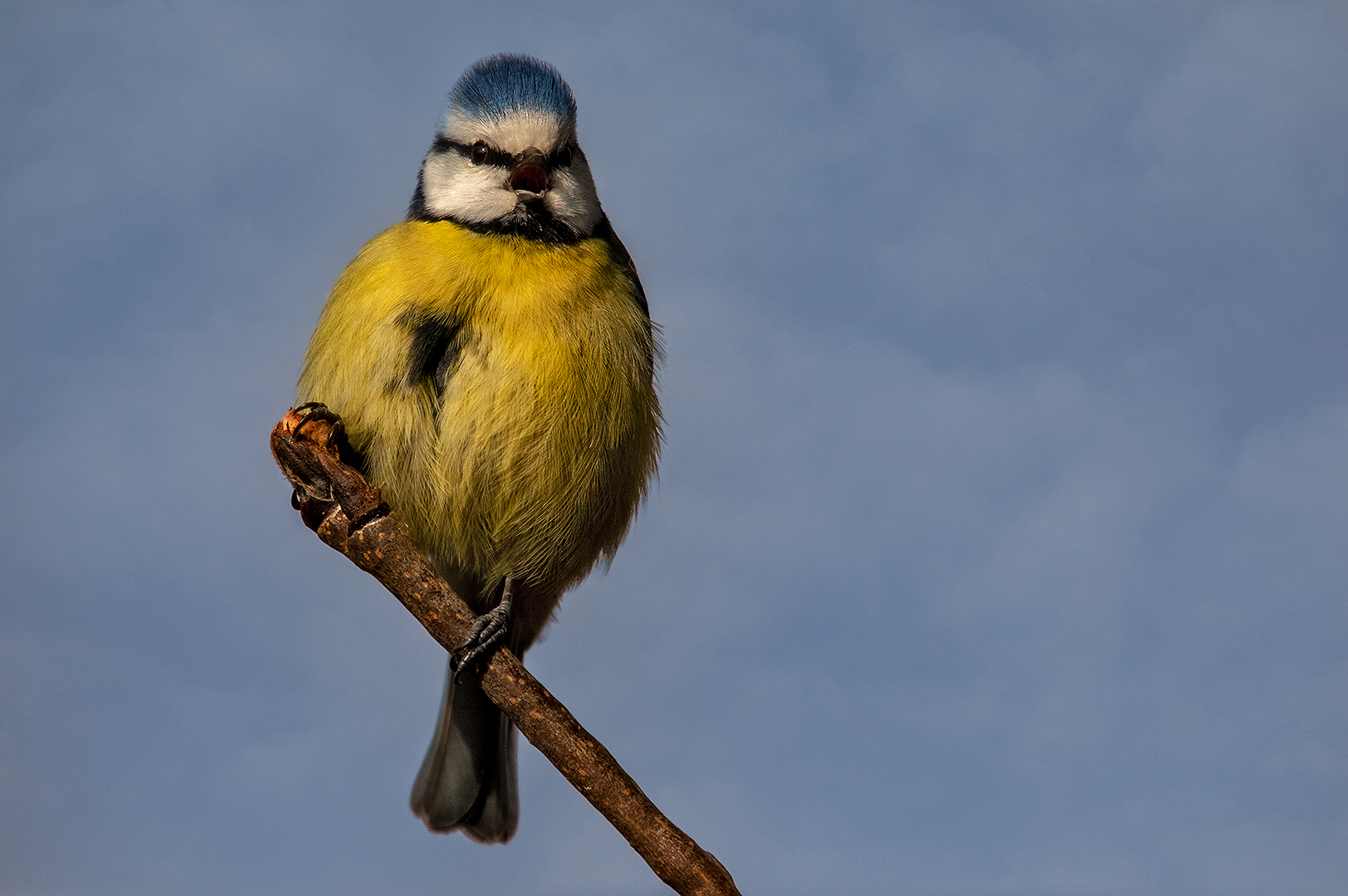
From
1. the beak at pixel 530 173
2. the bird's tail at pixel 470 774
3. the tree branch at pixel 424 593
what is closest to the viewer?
the tree branch at pixel 424 593

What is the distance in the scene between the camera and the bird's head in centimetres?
173

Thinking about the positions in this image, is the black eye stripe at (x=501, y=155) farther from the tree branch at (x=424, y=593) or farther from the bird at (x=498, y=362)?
the tree branch at (x=424, y=593)

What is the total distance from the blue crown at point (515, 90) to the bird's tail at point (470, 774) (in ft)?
3.06

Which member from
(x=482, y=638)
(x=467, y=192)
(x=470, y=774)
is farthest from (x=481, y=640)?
(x=467, y=192)

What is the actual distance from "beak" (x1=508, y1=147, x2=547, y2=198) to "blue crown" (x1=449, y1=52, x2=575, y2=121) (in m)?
0.07

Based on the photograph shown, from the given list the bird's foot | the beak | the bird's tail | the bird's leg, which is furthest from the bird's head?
the bird's tail

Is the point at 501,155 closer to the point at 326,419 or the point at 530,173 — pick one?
the point at 530,173

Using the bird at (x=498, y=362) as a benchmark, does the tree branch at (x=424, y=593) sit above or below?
below

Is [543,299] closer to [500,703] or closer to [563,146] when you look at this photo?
[563,146]

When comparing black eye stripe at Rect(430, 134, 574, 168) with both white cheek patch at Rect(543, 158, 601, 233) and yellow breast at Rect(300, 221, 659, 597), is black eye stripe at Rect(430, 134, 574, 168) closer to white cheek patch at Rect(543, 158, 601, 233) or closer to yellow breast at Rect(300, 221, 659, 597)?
white cheek patch at Rect(543, 158, 601, 233)

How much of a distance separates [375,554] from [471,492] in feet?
0.56

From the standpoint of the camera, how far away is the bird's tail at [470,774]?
6.33 feet

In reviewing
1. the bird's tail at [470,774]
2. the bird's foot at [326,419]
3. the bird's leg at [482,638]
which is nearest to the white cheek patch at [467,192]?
the bird's foot at [326,419]

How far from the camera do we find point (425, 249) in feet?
5.53
